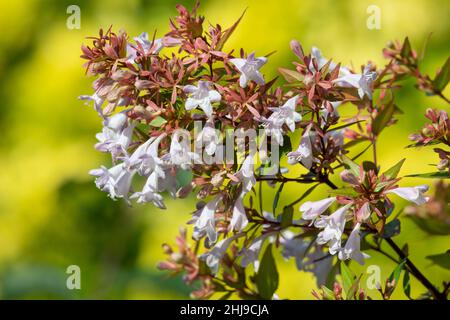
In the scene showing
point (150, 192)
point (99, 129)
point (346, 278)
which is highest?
point (99, 129)

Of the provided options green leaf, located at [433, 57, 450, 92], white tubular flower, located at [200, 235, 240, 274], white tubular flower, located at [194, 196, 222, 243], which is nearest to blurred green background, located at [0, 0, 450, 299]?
green leaf, located at [433, 57, 450, 92]

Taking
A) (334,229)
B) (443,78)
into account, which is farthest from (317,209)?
(443,78)

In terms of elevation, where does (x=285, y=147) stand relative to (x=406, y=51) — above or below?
below

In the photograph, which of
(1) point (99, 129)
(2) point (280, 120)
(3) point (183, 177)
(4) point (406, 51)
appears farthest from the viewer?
(1) point (99, 129)

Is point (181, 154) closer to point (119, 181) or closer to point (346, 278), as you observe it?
point (119, 181)

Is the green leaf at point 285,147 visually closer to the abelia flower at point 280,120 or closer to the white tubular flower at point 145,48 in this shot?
the abelia flower at point 280,120

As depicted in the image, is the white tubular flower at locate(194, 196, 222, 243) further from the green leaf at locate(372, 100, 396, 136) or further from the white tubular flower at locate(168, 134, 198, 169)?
the green leaf at locate(372, 100, 396, 136)
